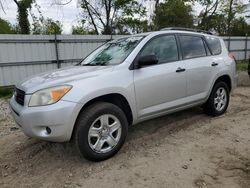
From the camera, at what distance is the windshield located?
4.17 meters

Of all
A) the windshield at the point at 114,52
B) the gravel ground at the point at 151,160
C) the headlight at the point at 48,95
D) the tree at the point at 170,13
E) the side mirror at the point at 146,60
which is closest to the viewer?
the gravel ground at the point at 151,160

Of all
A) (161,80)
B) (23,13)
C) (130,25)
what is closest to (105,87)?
→ (161,80)

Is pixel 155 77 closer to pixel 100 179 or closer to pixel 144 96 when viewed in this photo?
pixel 144 96

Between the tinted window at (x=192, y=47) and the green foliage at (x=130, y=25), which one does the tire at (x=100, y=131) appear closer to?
the tinted window at (x=192, y=47)

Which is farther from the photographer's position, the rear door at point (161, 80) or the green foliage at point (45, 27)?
the green foliage at point (45, 27)

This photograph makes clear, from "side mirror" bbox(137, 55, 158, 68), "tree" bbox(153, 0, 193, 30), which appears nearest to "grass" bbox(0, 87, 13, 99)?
"side mirror" bbox(137, 55, 158, 68)

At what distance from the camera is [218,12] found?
26.6 m

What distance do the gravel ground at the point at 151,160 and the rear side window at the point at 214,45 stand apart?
1398 mm

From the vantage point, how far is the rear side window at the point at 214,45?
5.39m

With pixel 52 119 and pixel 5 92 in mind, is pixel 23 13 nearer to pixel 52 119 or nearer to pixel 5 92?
pixel 5 92

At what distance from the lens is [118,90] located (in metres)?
3.72

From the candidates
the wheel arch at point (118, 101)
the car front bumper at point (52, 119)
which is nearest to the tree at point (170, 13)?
the wheel arch at point (118, 101)

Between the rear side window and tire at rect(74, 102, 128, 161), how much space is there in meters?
2.65

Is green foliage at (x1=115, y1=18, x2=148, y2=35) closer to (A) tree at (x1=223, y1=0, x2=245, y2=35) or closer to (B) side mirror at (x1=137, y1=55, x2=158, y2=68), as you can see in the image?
(A) tree at (x1=223, y1=0, x2=245, y2=35)
